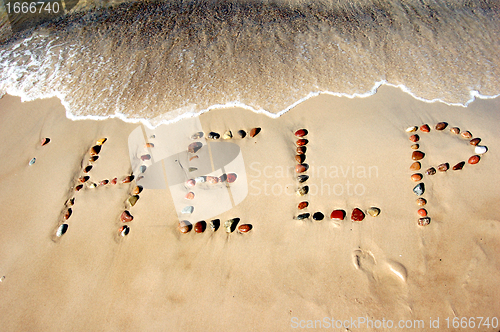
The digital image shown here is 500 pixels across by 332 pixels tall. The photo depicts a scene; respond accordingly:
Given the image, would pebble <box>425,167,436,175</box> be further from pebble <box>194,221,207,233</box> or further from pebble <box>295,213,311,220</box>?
pebble <box>194,221,207,233</box>

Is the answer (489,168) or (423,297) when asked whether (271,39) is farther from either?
(423,297)

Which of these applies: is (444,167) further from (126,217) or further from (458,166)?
(126,217)

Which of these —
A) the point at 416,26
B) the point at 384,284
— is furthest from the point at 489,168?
the point at 416,26

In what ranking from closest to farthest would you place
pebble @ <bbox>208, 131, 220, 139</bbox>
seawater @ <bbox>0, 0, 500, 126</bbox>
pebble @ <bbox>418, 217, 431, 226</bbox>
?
pebble @ <bbox>418, 217, 431, 226</bbox>, pebble @ <bbox>208, 131, 220, 139</bbox>, seawater @ <bbox>0, 0, 500, 126</bbox>

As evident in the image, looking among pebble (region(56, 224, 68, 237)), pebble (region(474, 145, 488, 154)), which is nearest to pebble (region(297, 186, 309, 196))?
pebble (region(474, 145, 488, 154))

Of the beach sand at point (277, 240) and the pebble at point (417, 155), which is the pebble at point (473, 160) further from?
the pebble at point (417, 155)

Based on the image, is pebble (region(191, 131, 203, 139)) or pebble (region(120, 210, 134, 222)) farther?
pebble (region(191, 131, 203, 139))
